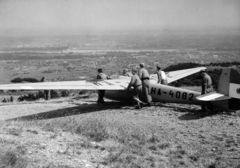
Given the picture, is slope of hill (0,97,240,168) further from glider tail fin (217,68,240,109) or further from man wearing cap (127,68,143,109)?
man wearing cap (127,68,143,109)

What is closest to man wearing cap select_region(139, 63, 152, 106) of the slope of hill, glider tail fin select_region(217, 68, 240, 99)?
the slope of hill

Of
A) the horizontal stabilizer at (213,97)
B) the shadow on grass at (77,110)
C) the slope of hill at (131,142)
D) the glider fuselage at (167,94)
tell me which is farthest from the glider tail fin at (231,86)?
the shadow on grass at (77,110)

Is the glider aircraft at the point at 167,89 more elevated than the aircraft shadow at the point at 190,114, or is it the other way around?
the glider aircraft at the point at 167,89

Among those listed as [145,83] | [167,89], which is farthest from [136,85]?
[167,89]

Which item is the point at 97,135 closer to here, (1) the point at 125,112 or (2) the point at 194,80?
(1) the point at 125,112

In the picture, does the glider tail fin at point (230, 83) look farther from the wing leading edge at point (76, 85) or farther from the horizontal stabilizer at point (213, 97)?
the wing leading edge at point (76, 85)

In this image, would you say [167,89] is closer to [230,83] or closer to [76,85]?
[230,83]
